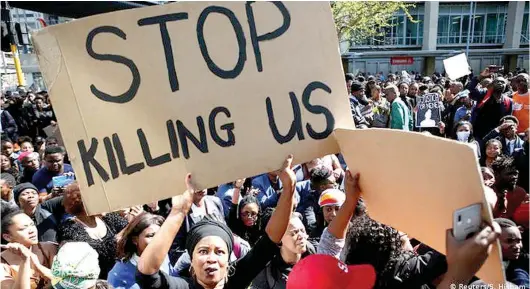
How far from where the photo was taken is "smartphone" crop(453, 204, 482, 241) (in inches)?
46.3

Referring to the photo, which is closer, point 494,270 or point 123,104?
point 494,270

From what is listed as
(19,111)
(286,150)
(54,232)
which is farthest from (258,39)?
(19,111)

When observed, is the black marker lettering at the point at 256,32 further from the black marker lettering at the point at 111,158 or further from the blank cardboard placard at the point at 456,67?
the blank cardboard placard at the point at 456,67

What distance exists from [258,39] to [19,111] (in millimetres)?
10227

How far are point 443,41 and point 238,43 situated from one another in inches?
1361

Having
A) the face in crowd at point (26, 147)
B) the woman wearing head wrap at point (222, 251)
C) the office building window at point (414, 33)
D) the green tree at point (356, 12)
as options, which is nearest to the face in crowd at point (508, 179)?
the woman wearing head wrap at point (222, 251)

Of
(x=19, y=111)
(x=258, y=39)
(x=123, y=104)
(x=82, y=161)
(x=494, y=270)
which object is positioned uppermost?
(x=258, y=39)

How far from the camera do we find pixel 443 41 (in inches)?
1293

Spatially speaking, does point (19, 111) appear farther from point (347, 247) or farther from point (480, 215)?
point (480, 215)

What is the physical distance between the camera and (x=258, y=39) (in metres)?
1.77

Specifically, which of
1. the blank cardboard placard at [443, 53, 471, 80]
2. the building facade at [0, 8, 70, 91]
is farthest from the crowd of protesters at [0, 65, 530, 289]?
the building facade at [0, 8, 70, 91]

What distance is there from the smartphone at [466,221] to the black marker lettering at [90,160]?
4.08 feet

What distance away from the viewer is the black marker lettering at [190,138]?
1745 mm

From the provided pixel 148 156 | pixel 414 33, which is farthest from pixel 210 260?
pixel 414 33
